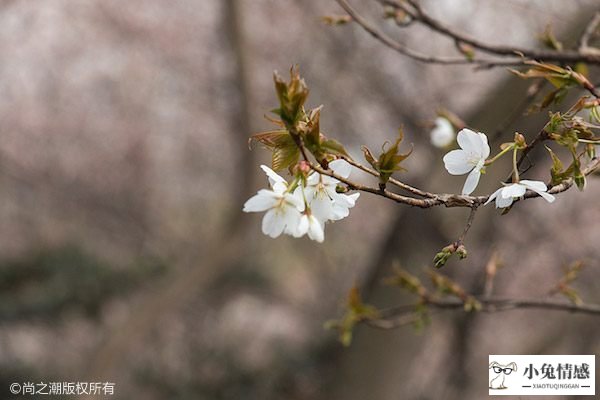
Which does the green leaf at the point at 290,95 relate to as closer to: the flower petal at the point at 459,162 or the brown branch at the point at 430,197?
the brown branch at the point at 430,197

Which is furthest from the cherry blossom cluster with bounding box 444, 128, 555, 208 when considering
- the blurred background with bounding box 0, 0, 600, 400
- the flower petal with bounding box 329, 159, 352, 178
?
the blurred background with bounding box 0, 0, 600, 400

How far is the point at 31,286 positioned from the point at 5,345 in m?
0.41

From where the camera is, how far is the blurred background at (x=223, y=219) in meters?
3.86

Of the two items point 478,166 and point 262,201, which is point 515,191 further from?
point 262,201

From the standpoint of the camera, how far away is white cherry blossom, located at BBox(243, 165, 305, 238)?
84cm

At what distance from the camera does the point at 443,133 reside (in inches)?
59.4

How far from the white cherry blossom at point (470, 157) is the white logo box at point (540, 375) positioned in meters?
0.91

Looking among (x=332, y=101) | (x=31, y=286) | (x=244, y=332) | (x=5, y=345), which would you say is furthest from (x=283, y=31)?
(x=5, y=345)

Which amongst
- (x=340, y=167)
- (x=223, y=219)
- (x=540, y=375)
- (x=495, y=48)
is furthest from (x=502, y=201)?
(x=223, y=219)

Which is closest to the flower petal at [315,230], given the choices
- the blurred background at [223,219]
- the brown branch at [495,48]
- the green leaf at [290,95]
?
the green leaf at [290,95]

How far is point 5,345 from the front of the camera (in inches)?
185

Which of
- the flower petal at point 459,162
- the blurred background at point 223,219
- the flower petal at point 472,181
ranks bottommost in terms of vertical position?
the flower petal at point 472,181

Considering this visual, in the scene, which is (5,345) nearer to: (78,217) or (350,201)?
(78,217)

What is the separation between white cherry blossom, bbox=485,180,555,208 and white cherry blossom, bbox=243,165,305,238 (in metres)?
0.22
